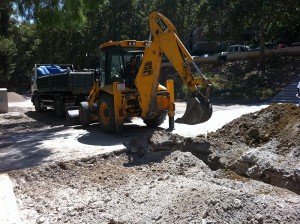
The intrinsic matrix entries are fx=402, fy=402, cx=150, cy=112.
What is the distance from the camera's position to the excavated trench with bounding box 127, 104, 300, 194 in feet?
21.8

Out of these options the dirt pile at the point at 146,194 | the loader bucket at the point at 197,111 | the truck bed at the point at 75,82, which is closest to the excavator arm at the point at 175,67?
the loader bucket at the point at 197,111

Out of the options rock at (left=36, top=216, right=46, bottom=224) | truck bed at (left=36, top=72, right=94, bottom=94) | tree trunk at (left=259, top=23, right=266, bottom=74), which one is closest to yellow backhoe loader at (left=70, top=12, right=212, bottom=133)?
truck bed at (left=36, top=72, right=94, bottom=94)

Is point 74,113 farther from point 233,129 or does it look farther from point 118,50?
point 233,129

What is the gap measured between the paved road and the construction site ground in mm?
30

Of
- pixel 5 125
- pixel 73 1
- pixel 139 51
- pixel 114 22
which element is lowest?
pixel 5 125

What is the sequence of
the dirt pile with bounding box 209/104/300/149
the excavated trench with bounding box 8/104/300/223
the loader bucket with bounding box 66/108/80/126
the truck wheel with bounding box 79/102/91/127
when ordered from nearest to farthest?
the excavated trench with bounding box 8/104/300/223, the dirt pile with bounding box 209/104/300/149, the truck wheel with bounding box 79/102/91/127, the loader bucket with bounding box 66/108/80/126

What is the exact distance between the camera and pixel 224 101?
73.3ft

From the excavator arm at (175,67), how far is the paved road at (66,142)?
4.24 ft

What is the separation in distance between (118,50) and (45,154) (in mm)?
4043

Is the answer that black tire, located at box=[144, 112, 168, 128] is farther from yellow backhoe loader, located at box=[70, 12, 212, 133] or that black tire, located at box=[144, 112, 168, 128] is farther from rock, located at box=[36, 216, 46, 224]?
rock, located at box=[36, 216, 46, 224]

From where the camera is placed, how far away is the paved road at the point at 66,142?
9062 mm

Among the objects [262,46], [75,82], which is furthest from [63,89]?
[262,46]

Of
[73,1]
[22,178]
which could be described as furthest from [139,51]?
[22,178]

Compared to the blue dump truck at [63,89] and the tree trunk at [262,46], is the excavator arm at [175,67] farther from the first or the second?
the tree trunk at [262,46]
